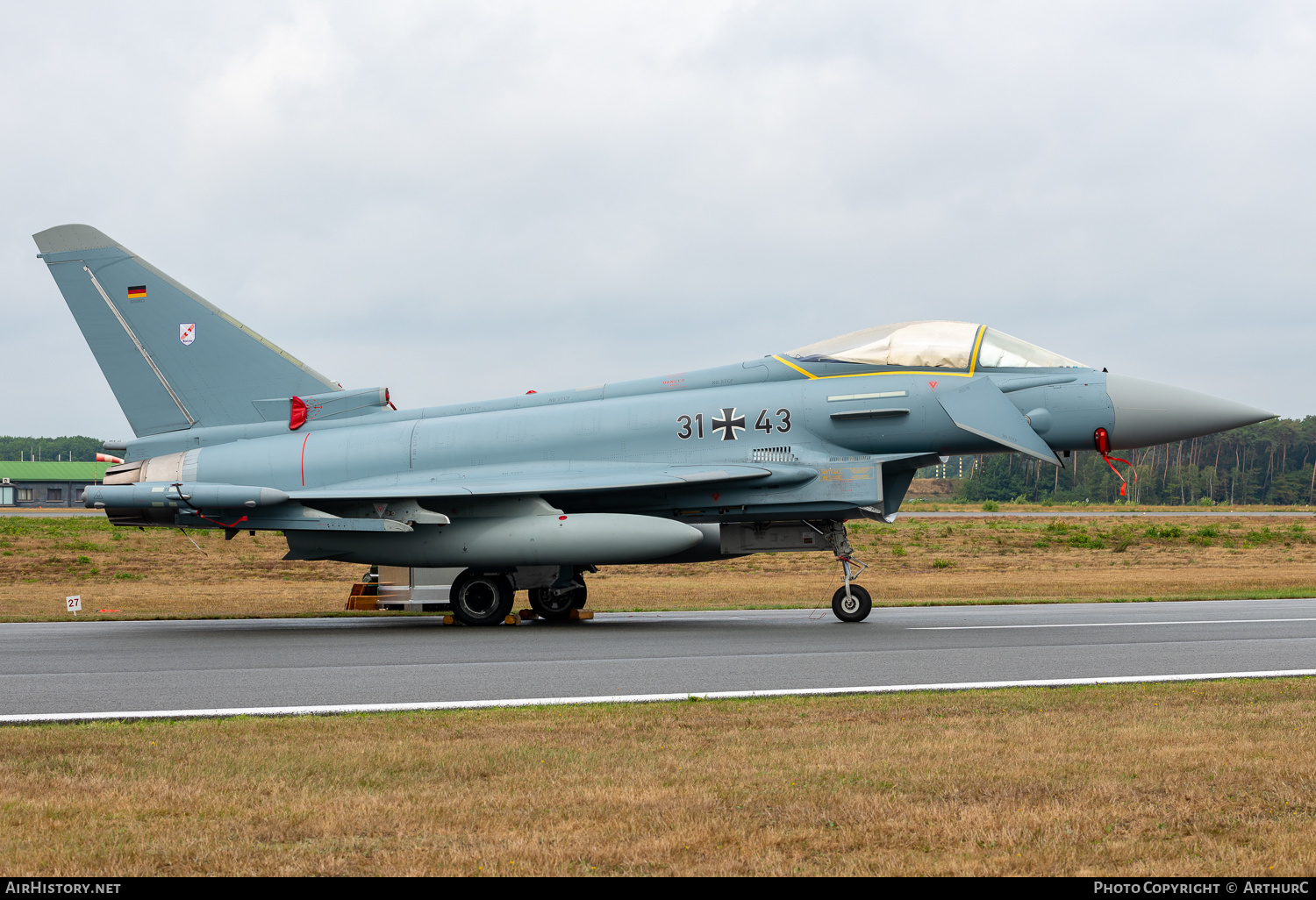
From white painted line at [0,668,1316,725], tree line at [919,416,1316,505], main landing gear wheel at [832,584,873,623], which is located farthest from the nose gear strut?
tree line at [919,416,1316,505]

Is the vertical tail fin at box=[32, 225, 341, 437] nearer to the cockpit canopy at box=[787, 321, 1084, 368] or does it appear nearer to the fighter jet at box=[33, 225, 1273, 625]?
the fighter jet at box=[33, 225, 1273, 625]

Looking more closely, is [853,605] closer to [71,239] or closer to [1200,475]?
[71,239]

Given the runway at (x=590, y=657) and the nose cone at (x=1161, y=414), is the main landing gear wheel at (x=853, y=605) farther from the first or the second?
the nose cone at (x=1161, y=414)

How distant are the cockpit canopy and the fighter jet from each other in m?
0.03

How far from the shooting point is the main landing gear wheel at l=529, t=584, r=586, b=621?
1728cm

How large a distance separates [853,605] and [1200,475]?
113557 mm

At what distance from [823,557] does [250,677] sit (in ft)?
104

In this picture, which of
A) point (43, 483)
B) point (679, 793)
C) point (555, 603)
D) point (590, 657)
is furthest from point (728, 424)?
point (43, 483)

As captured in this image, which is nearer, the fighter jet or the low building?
the fighter jet

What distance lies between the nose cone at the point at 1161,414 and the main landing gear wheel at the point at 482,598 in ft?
29.0

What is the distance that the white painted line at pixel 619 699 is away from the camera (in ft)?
25.3
